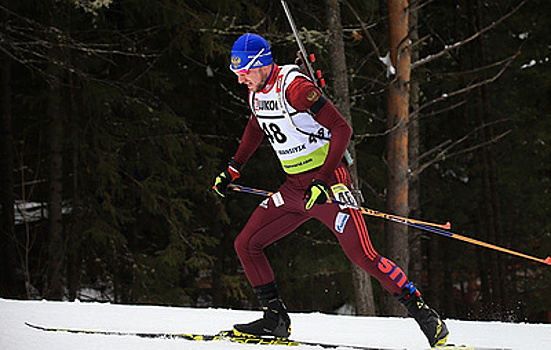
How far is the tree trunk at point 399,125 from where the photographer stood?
7949 mm

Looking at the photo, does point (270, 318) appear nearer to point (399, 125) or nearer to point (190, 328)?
point (190, 328)

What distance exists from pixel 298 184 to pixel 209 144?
8.16m

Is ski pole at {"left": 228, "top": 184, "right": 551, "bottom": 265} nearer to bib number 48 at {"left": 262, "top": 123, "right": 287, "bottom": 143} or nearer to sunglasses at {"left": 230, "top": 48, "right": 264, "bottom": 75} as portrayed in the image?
bib number 48 at {"left": 262, "top": 123, "right": 287, "bottom": 143}

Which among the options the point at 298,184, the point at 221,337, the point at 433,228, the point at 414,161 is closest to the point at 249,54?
the point at 298,184

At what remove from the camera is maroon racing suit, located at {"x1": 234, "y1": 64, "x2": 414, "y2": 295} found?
3.77 metres

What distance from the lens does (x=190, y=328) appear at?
4.95 m

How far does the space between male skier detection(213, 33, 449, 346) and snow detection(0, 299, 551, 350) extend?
534 mm

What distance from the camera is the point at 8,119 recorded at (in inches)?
408

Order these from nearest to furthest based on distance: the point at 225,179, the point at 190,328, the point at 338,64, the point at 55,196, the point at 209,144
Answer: the point at 225,179, the point at 190,328, the point at 338,64, the point at 55,196, the point at 209,144

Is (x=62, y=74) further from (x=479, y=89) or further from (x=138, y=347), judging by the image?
(x=479, y=89)

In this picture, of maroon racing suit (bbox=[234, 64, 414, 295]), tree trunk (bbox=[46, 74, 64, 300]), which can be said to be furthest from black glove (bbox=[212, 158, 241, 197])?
tree trunk (bbox=[46, 74, 64, 300])

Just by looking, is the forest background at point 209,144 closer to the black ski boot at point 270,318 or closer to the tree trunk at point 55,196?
the tree trunk at point 55,196

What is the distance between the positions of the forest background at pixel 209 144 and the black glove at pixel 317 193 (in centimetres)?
413

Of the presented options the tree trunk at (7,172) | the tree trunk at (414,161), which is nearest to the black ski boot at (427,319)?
the tree trunk at (414,161)
